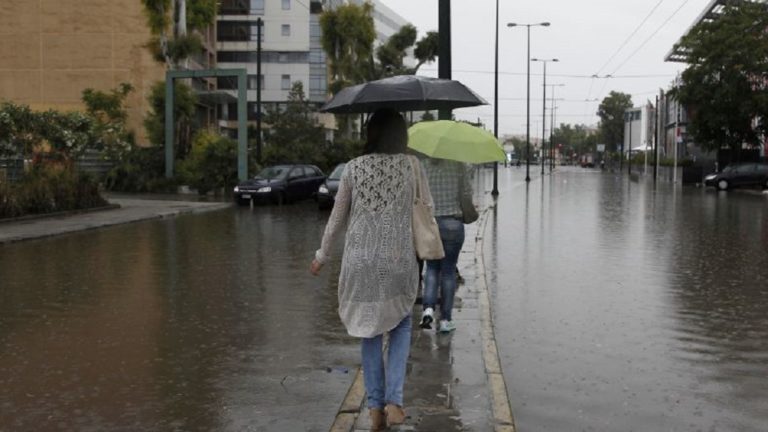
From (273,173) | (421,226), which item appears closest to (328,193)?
(273,173)

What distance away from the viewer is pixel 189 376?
601 cm

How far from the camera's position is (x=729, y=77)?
43.3 meters

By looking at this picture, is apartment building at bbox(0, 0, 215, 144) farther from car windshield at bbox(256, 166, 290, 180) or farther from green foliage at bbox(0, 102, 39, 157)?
green foliage at bbox(0, 102, 39, 157)

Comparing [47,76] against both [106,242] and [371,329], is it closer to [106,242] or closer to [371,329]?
[106,242]

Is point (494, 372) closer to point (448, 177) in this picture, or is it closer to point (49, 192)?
point (448, 177)

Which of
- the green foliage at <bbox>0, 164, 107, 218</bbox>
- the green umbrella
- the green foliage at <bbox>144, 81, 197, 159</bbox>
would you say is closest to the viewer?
the green umbrella

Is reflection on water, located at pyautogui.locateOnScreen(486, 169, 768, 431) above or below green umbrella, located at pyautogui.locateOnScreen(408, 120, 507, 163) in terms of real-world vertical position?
below

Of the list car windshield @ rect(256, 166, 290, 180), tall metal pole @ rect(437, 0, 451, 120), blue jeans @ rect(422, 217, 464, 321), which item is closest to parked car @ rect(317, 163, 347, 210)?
car windshield @ rect(256, 166, 290, 180)

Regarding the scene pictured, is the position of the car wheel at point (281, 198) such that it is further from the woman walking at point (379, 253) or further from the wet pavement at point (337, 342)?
the woman walking at point (379, 253)

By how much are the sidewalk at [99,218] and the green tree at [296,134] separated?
11786 millimetres

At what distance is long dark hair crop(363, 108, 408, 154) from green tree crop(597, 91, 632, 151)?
11208 centimetres

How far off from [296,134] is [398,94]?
38.4m

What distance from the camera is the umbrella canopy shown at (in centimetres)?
646

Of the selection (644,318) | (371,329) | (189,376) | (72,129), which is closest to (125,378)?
(189,376)
